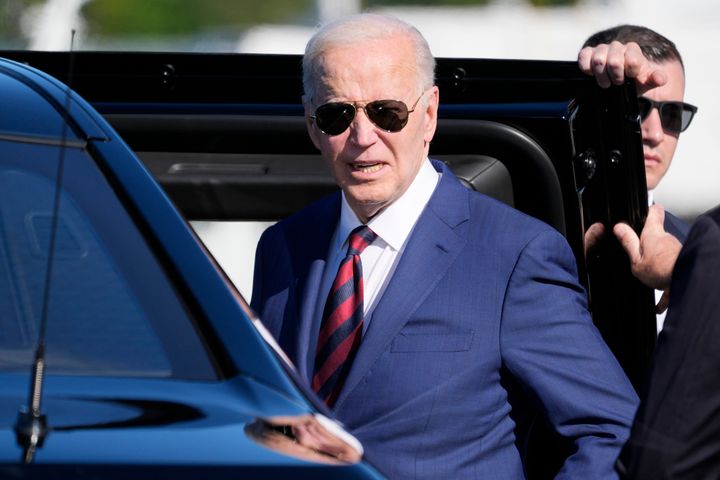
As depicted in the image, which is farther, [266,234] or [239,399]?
[266,234]

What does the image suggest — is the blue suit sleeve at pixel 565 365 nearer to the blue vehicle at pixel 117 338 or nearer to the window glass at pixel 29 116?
the blue vehicle at pixel 117 338

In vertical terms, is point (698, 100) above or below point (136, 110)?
above

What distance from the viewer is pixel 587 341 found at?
3477 millimetres

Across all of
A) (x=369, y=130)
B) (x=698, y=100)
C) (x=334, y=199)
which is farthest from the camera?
(x=698, y=100)

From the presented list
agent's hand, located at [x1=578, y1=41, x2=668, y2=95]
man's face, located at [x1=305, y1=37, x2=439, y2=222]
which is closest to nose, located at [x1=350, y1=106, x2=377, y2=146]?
man's face, located at [x1=305, y1=37, x2=439, y2=222]

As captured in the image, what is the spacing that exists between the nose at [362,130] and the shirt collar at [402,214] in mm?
131

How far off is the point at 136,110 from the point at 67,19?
43.8 ft

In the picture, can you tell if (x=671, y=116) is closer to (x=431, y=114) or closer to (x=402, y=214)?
(x=431, y=114)

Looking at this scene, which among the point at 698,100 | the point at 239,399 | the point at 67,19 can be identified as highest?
the point at 67,19

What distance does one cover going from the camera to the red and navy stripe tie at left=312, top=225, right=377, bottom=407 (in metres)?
3.53

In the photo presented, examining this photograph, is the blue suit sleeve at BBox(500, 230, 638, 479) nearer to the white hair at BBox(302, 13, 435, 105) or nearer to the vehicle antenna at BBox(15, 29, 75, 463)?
the white hair at BBox(302, 13, 435, 105)

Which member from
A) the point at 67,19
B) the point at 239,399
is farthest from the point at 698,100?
the point at 239,399

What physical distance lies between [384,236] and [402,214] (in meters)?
0.06

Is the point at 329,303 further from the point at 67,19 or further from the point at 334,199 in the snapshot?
the point at 67,19
